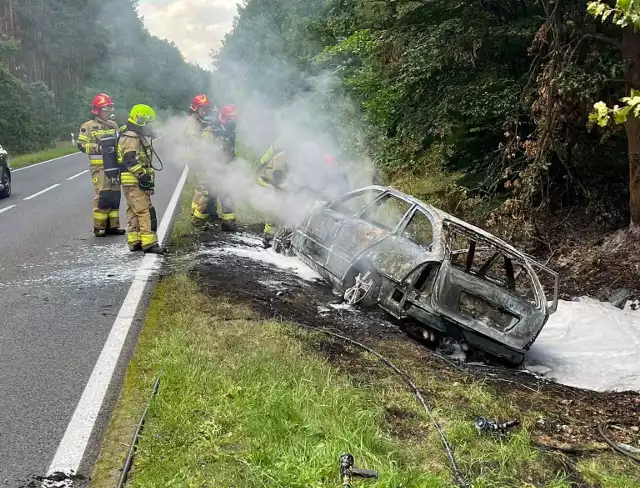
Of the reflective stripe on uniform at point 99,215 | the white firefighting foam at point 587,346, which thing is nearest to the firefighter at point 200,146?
the reflective stripe on uniform at point 99,215

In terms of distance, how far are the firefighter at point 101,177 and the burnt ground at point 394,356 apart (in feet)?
6.21

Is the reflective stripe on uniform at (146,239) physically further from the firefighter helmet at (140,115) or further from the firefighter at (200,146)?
the firefighter at (200,146)

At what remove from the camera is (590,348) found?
22.0 ft

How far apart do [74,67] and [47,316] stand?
5438 centimetres

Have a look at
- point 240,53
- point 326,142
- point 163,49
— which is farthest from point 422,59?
point 163,49

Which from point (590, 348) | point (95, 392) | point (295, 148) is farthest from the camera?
point (295, 148)

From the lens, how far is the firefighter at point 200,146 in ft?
34.4

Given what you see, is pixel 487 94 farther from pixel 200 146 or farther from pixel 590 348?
pixel 590 348

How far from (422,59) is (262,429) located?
8.01 m

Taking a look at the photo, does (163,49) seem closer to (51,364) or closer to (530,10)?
(530,10)

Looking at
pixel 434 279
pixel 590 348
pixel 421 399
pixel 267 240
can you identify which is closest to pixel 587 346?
pixel 590 348

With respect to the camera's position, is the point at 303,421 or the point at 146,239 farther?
the point at 146,239

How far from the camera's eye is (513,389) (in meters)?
5.12

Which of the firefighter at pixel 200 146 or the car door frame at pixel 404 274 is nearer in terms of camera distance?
the car door frame at pixel 404 274
